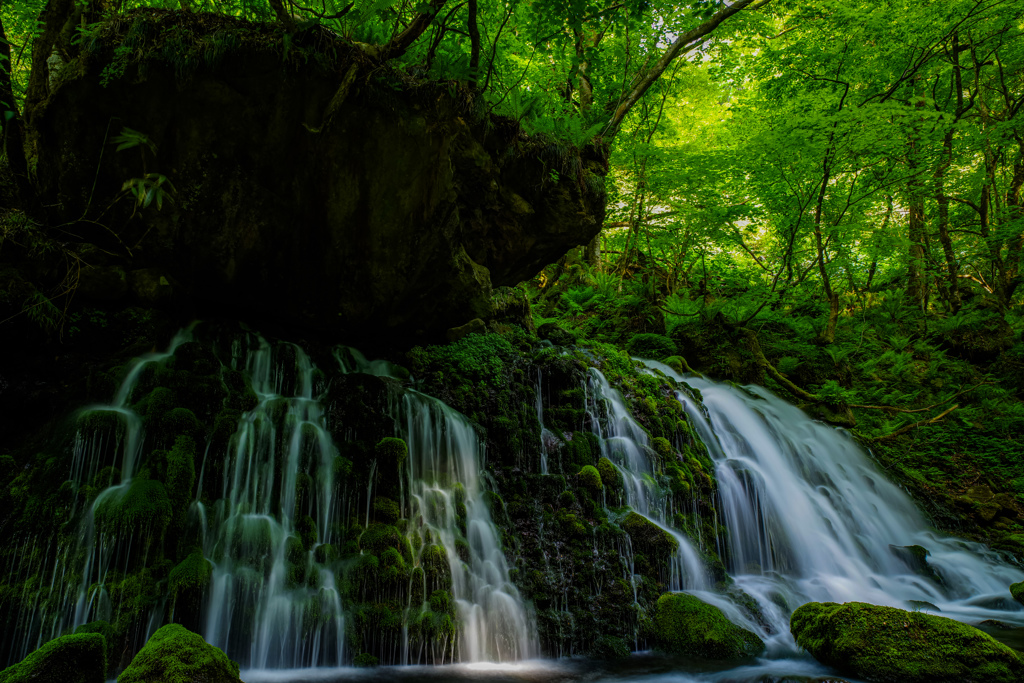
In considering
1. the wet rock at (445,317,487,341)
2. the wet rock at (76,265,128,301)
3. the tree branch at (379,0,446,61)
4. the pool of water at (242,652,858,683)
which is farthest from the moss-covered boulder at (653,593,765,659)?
the wet rock at (76,265,128,301)

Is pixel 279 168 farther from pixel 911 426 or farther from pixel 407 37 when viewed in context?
pixel 911 426

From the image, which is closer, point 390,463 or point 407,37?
point 407,37

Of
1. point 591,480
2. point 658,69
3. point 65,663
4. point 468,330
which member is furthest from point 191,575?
point 658,69

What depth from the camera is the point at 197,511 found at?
15.3 feet

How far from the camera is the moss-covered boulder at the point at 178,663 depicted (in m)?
2.86

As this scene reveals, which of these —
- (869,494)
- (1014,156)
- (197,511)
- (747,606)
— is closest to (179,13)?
(197,511)

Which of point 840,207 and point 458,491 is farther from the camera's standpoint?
point 840,207

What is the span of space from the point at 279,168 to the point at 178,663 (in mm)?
4644

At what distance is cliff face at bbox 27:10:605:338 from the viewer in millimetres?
5020

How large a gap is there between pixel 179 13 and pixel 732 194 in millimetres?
10389

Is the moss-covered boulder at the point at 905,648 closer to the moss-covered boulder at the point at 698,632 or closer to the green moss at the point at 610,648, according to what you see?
the moss-covered boulder at the point at 698,632

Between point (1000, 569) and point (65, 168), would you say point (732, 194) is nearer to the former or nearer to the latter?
Answer: point (1000, 569)

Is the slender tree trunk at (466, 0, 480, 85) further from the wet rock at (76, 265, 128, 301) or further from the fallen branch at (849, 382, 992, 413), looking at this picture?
the fallen branch at (849, 382, 992, 413)

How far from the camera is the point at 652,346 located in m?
11.8
